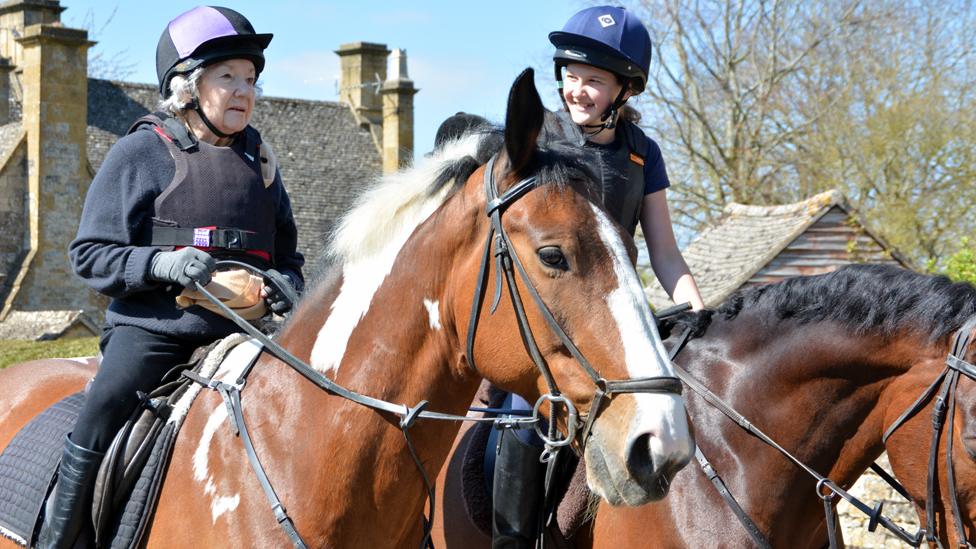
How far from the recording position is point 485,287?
318 centimetres

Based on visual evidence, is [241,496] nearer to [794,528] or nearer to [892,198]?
[794,528]

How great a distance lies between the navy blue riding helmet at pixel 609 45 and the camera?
4289mm

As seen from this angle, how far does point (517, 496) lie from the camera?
14.9 feet

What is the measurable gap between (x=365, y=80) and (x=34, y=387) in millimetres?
38690

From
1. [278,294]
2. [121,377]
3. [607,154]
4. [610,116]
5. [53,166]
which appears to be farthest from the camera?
[53,166]

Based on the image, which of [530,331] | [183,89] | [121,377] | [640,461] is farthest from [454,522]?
[183,89]

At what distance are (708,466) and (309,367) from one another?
1664 millimetres

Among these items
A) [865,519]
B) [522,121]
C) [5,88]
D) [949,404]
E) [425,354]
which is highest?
[5,88]

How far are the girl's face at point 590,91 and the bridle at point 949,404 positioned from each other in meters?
1.59

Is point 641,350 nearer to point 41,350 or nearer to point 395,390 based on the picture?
point 395,390

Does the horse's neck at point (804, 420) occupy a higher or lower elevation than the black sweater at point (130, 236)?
lower

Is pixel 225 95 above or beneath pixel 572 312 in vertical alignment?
above

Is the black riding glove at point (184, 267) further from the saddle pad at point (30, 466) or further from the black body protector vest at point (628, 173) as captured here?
the black body protector vest at point (628, 173)

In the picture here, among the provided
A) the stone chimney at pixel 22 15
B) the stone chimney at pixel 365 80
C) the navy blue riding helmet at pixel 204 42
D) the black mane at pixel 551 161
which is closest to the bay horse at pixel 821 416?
the black mane at pixel 551 161
